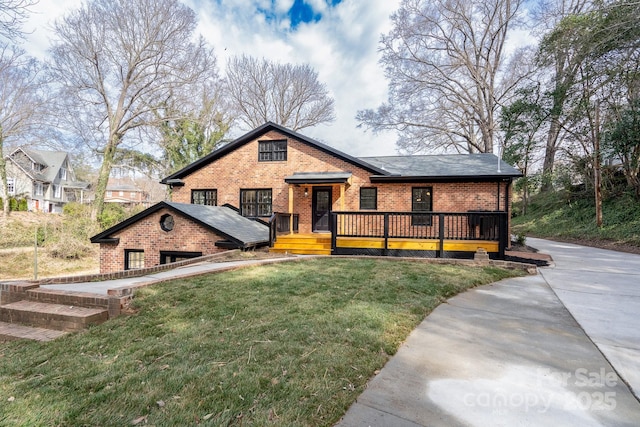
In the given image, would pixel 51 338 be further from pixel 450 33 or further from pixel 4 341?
pixel 450 33

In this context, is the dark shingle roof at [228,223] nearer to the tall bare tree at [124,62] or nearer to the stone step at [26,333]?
the stone step at [26,333]

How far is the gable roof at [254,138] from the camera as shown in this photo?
40.6 ft

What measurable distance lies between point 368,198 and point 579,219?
14.4 metres

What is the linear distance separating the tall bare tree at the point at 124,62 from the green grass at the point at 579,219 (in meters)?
25.9

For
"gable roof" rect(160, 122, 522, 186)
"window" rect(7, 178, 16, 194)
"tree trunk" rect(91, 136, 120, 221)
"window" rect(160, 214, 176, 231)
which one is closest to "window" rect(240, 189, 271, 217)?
"gable roof" rect(160, 122, 522, 186)

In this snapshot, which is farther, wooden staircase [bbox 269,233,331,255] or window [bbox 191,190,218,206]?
window [bbox 191,190,218,206]

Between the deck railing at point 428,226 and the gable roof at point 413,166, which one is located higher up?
the gable roof at point 413,166

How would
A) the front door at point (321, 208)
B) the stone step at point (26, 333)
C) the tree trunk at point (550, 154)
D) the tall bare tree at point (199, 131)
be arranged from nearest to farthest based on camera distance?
the stone step at point (26, 333), the front door at point (321, 208), the tree trunk at point (550, 154), the tall bare tree at point (199, 131)

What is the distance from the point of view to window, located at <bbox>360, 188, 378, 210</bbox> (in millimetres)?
12312

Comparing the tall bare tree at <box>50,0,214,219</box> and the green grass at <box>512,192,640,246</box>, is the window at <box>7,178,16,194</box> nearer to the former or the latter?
the tall bare tree at <box>50,0,214,219</box>

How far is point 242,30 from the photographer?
20.8 m

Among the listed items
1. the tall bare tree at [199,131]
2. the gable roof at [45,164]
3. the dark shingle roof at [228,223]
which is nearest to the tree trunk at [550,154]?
the dark shingle roof at [228,223]

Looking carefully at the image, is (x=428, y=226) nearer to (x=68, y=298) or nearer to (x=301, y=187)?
(x=301, y=187)

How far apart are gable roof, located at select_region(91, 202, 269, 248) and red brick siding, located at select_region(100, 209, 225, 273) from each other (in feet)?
0.63
